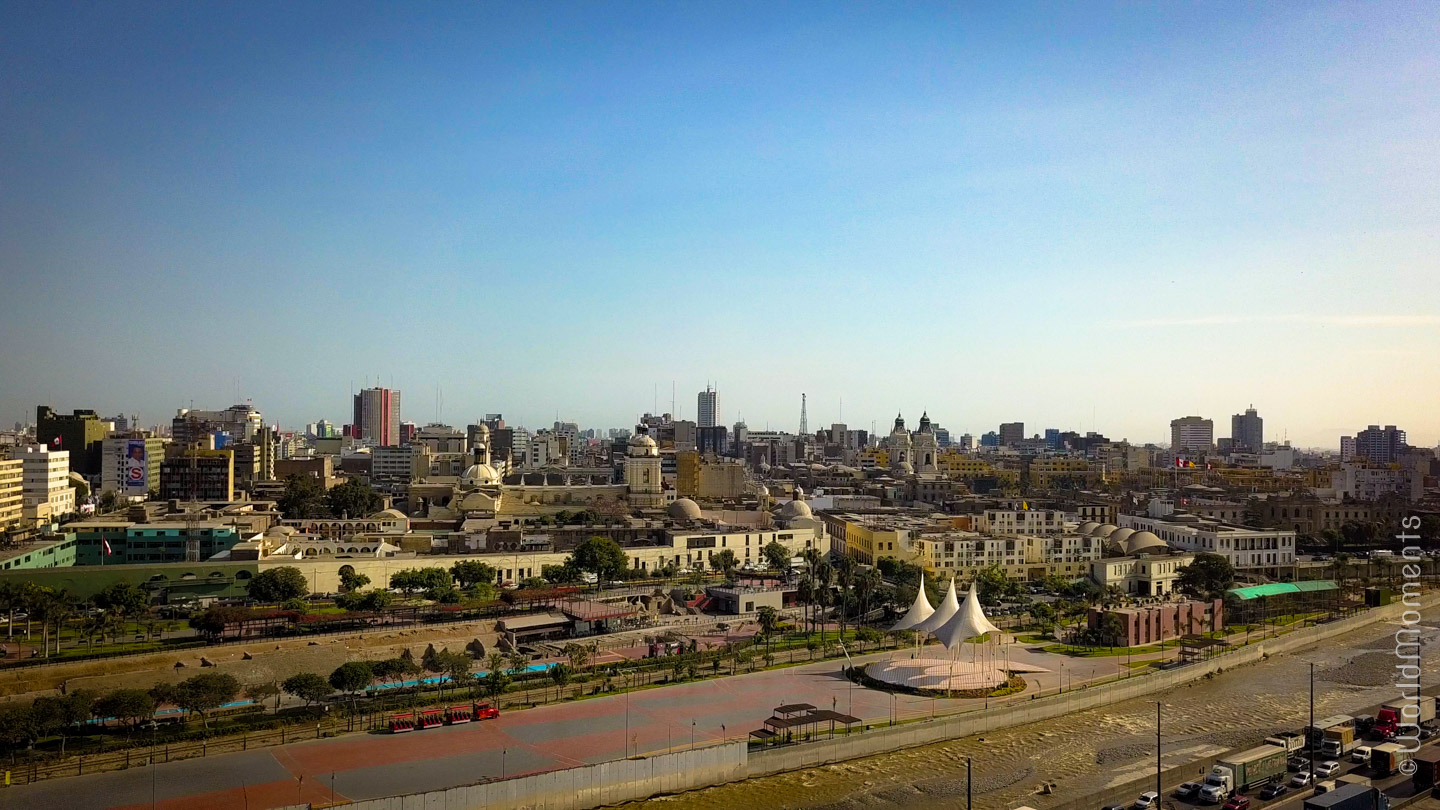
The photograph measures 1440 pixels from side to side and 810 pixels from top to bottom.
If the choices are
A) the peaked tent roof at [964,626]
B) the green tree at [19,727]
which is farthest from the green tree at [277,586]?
the peaked tent roof at [964,626]

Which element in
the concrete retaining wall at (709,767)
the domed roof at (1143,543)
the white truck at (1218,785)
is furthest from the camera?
the domed roof at (1143,543)

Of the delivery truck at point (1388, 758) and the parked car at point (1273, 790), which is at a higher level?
the delivery truck at point (1388, 758)

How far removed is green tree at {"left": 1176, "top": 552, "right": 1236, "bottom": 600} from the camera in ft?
103

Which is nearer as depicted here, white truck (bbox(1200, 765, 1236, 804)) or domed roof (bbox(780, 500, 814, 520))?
white truck (bbox(1200, 765, 1236, 804))

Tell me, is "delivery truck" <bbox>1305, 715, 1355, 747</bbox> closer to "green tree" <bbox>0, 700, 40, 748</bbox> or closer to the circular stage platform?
the circular stage platform

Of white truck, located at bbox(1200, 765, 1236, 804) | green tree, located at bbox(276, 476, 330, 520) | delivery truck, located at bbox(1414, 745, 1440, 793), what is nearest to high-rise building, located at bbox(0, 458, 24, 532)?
green tree, located at bbox(276, 476, 330, 520)

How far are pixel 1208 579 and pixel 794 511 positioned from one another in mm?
16853

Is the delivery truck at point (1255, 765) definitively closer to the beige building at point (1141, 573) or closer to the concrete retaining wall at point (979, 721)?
the concrete retaining wall at point (979, 721)

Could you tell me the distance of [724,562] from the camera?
35.8 m

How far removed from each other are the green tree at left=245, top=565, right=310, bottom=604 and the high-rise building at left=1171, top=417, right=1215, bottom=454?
4134 inches

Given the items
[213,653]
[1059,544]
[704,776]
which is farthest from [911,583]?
[213,653]

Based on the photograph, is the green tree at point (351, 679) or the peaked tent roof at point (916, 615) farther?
the peaked tent roof at point (916, 615)

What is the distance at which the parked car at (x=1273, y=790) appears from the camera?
1521 cm

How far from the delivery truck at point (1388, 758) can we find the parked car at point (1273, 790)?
5.31ft
